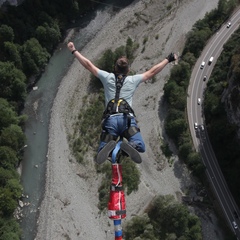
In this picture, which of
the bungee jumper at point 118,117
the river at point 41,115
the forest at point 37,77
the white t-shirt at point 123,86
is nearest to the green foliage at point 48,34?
the forest at point 37,77

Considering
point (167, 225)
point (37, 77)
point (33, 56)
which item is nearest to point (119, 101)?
→ point (167, 225)

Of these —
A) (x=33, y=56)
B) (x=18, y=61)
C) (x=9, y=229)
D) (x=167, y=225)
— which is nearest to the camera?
(x=9, y=229)

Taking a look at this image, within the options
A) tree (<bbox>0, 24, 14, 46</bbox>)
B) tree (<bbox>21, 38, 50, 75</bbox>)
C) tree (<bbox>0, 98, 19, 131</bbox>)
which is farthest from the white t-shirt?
tree (<bbox>21, 38, 50, 75</bbox>)

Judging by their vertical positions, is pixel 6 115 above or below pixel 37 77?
below

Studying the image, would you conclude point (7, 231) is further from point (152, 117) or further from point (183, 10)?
point (183, 10)

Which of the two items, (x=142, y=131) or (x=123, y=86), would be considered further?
(x=142, y=131)

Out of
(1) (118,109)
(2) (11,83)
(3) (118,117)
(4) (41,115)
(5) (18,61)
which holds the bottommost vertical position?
(3) (118,117)

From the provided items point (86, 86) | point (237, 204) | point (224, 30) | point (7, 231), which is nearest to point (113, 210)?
point (7, 231)

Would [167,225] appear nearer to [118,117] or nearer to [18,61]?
[18,61]
